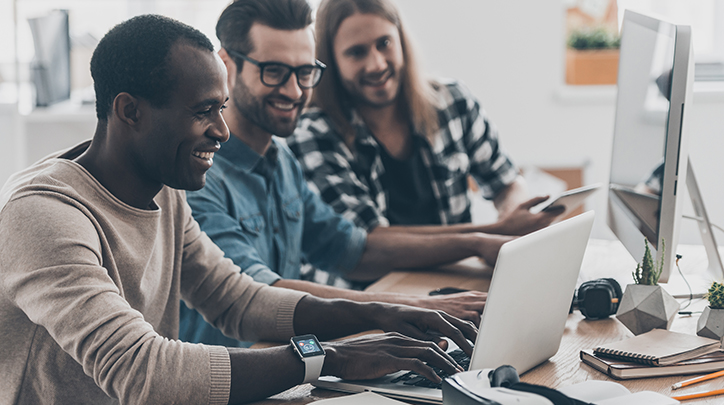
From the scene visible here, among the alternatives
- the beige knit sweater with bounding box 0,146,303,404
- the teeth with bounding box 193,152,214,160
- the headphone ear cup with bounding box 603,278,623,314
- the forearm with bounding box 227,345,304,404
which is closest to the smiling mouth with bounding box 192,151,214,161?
the teeth with bounding box 193,152,214,160

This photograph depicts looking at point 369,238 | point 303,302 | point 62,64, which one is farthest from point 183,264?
point 62,64

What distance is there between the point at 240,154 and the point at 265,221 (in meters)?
0.16

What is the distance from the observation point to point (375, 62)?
6.38 feet

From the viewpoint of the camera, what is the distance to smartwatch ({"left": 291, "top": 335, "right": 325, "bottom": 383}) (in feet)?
3.00

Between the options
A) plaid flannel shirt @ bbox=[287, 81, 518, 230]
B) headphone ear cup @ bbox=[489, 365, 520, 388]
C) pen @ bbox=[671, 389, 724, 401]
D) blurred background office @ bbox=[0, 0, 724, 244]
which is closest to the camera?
headphone ear cup @ bbox=[489, 365, 520, 388]

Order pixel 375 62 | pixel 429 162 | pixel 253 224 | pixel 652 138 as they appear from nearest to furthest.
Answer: pixel 652 138 < pixel 253 224 < pixel 375 62 < pixel 429 162

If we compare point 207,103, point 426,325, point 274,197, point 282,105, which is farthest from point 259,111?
point 426,325

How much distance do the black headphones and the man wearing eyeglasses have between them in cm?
36

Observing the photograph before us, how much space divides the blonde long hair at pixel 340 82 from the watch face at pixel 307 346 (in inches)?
42.4

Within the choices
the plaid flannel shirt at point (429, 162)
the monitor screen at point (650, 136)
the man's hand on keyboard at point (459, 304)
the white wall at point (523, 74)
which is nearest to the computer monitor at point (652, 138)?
the monitor screen at point (650, 136)

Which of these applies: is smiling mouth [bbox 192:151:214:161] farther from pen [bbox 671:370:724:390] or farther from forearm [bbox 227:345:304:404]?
pen [bbox 671:370:724:390]

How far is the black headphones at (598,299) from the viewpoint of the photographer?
4.07ft

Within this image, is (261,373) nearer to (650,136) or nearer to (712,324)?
(712,324)

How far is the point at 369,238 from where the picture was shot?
174 centimetres
